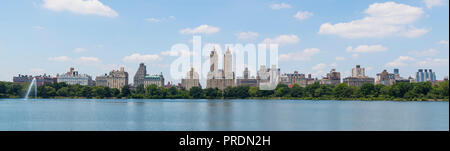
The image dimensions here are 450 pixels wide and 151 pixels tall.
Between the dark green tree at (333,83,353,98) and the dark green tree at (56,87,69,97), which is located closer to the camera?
the dark green tree at (333,83,353,98)

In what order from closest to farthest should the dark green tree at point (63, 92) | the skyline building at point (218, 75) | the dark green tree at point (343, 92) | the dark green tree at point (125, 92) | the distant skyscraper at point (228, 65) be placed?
the dark green tree at point (343, 92), the dark green tree at point (63, 92), the dark green tree at point (125, 92), the distant skyscraper at point (228, 65), the skyline building at point (218, 75)

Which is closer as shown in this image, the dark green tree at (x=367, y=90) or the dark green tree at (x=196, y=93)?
the dark green tree at (x=367, y=90)

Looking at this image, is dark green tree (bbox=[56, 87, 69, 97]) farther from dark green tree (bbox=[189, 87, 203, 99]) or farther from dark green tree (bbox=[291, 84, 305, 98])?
dark green tree (bbox=[291, 84, 305, 98])

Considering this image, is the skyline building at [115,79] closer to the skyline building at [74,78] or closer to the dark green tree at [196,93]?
the skyline building at [74,78]

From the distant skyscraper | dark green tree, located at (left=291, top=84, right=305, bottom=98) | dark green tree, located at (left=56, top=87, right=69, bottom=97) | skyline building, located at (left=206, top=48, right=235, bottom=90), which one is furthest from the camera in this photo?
skyline building, located at (left=206, top=48, right=235, bottom=90)

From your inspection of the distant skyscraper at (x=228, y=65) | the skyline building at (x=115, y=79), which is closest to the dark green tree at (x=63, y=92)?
the distant skyscraper at (x=228, y=65)

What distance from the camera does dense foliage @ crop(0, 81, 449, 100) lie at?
305ft

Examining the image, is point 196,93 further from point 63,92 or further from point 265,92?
point 63,92

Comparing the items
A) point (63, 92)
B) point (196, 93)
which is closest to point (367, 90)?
point (196, 93)

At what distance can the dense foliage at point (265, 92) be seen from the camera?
92.9 meters

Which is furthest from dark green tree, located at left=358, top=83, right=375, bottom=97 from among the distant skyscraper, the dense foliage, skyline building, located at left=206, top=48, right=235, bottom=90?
skyline building, located at left=206, top=48, right=235, bottom=90

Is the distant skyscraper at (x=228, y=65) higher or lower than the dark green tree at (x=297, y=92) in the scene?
higher
